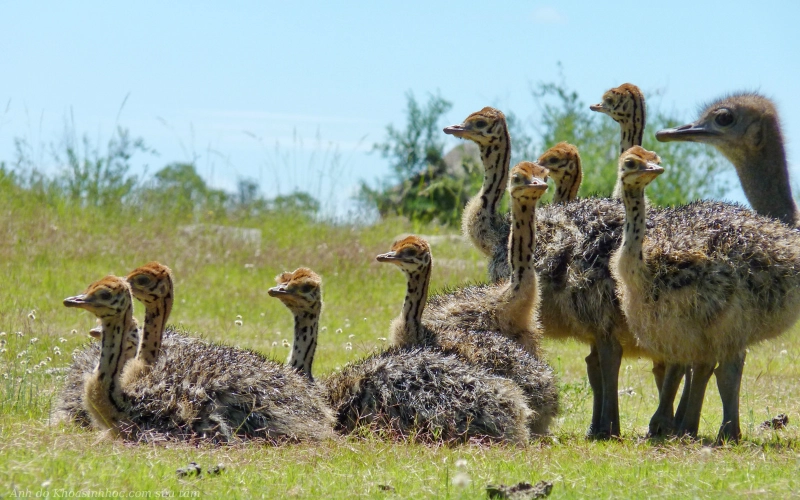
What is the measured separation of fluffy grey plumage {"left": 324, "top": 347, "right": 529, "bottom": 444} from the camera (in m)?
6.69

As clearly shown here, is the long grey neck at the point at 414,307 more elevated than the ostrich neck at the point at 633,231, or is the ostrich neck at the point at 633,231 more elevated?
the ostrich neck at the point at 633,231

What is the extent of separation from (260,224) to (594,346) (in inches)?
406

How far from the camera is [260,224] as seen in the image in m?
17.6

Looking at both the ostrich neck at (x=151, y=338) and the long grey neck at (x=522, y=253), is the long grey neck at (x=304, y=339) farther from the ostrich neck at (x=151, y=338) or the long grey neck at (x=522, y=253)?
the long grey neck at (x=522, y=253)

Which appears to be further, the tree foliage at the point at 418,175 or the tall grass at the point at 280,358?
the tree foliage at the point at 418,175

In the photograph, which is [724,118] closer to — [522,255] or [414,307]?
[522,255]

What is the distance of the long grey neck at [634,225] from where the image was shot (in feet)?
22.9

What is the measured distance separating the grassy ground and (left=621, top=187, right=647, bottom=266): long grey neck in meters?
1.26

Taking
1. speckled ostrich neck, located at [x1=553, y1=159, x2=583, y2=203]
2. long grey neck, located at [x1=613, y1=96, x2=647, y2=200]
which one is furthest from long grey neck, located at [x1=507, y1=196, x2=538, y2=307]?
long grey neck, located at [x1=613, y1=96, x2=647, y2=200]

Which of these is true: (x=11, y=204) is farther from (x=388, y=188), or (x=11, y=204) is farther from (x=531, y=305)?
(x=388, y=188)

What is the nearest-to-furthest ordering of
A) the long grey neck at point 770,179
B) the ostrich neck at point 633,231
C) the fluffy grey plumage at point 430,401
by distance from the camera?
the fluffy grey plumage at point 430,401
the ostrich neck at point 633,231
the long grey neck at point 770,179

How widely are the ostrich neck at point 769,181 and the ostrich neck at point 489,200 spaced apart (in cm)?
207

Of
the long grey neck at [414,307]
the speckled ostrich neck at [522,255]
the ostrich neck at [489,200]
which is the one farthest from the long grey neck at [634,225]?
the ostrich neck at [489,200]

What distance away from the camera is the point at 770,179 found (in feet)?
29.6
